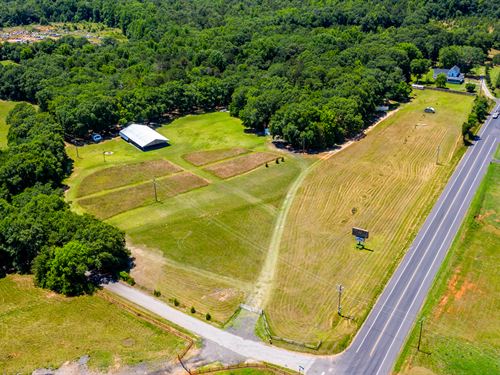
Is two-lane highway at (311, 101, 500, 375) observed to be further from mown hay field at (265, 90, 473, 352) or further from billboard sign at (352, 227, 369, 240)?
billboard sign at (352, 227, 369, 240)

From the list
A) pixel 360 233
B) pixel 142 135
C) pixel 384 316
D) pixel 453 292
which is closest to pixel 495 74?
pixel 360 233

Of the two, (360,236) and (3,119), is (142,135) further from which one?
(360,236)

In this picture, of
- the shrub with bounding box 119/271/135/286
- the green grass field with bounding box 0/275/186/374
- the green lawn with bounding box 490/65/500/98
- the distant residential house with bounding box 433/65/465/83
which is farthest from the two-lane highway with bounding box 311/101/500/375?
the distant residential house with bounding box 433/65/465/83

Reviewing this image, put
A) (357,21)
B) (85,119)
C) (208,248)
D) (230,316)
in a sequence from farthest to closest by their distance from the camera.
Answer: (357,21) < (85,119) < (208,248) < (230,316)

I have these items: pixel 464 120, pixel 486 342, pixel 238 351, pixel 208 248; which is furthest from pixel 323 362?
pixel 464 120

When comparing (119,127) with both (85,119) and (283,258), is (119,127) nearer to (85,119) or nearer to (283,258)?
(85,119)

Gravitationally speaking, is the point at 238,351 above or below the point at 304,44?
below

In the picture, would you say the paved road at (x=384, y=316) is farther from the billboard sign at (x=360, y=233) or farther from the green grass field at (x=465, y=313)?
the billboard sign at (x=360, y=233)
